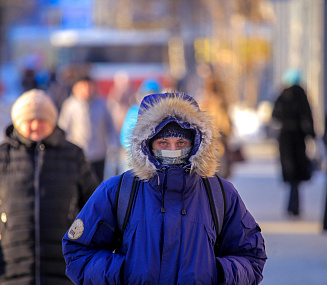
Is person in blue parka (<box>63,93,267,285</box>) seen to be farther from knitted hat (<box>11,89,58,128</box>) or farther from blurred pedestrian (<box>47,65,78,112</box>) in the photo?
blurred pedestrian (<box>47,65,78,112</box>)

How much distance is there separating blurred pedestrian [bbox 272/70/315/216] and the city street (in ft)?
1.45

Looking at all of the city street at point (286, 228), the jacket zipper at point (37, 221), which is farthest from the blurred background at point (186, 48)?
the jacket zipper at point (37, 221)

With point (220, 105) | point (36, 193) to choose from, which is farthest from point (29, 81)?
point (36, 193)

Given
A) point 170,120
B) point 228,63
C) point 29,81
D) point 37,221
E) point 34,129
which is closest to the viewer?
point 170,120

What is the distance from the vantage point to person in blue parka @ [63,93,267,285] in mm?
3053

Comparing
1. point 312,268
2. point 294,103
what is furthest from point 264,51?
point 312,268

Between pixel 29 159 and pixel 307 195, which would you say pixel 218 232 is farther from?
pixel 307 195

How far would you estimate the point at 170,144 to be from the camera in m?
3.31

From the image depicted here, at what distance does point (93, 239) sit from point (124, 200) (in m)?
0.21

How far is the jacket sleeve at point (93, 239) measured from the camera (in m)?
3.15

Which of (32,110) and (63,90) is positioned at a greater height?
(63,90)

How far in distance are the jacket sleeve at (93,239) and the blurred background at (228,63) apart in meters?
0.76

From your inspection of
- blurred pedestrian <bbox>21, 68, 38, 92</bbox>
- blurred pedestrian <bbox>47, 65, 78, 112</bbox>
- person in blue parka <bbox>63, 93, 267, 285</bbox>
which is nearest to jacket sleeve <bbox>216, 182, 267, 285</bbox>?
person in blue parka <bbox>63, 93, 267, 285</bbox>

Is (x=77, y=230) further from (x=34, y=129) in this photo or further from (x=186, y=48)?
(x=186, y=48)
